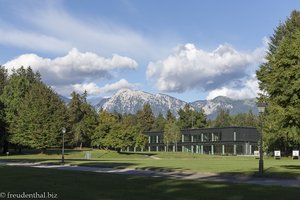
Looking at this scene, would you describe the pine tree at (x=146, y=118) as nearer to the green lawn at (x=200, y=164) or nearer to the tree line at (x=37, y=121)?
the tree line at (x=37, y=121)

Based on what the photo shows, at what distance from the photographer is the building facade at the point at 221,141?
122 m

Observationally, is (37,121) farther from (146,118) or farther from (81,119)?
(146,118)

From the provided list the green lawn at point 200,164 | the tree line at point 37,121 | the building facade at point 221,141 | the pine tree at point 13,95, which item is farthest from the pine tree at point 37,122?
the building facade at point 221,141

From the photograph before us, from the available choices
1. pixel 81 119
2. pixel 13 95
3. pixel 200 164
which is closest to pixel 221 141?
pixel 81 119

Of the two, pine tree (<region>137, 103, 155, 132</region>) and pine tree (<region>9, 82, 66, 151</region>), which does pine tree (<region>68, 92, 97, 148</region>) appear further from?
pine tree (<region>137, 103, 155, 132</region>)

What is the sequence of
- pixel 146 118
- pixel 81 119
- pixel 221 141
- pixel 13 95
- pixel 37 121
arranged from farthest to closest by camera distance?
pixel 146 118 → pixel 81 119 → pixel 221 141 → pixel 13 95 → pixel 37 121

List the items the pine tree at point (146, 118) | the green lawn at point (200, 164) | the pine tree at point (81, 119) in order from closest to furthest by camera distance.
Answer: the green lawn at point (200, 164)
the pine tree at point (81, 119)
the pine tree at point (146, 118)

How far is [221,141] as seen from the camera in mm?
124812

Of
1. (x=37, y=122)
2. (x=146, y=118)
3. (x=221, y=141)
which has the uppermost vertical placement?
(x=146, y=118)

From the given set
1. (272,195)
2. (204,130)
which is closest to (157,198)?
(272,195)

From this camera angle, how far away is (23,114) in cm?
8056

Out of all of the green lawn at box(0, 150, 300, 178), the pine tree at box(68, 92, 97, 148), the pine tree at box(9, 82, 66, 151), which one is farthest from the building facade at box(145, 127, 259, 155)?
the pine tree at box(9, 82, 66, 151)

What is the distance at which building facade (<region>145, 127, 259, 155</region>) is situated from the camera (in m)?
122

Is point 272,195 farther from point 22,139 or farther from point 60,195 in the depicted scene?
point 22,139
